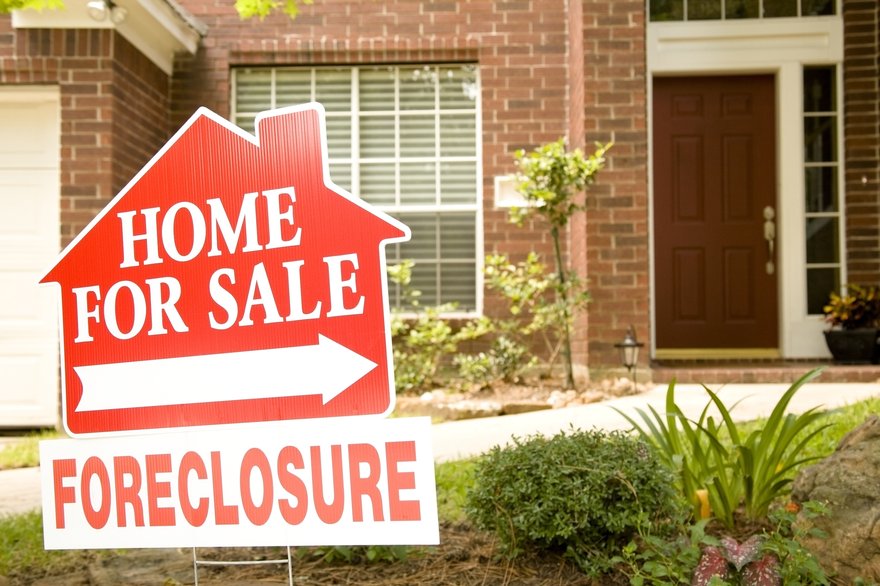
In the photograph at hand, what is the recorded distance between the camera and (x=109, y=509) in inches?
110

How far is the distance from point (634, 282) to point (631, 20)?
7.06 ft

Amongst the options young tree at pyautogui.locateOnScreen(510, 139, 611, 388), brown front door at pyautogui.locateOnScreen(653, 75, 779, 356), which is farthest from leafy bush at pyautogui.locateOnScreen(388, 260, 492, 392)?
brown front door at pyautogui.locateOnScreen(653, 75, 779, 356)

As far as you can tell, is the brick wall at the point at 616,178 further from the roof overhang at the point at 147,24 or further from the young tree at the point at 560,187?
the roof overhang at the point at 147,24

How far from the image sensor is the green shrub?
307cm

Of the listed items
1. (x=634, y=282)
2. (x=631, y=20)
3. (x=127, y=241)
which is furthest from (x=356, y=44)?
(x=127, y=241)

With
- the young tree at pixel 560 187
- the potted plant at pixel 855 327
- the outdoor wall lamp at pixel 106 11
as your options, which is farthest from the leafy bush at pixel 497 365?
the outdoor wall lamp at pixel 106 11

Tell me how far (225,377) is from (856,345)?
21.5ft

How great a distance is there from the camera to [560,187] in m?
7.80

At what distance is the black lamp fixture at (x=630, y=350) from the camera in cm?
765

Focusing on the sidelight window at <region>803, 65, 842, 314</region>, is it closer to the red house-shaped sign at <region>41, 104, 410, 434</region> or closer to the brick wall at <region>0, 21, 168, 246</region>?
the brick wall at <region>0, 21, 168, 246</region>

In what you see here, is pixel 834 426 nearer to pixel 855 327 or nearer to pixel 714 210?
pixel 855 327

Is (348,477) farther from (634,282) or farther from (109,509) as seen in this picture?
(634,282)

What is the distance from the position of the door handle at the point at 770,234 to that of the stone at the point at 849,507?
221 inches

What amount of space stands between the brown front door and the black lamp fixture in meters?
1.21
